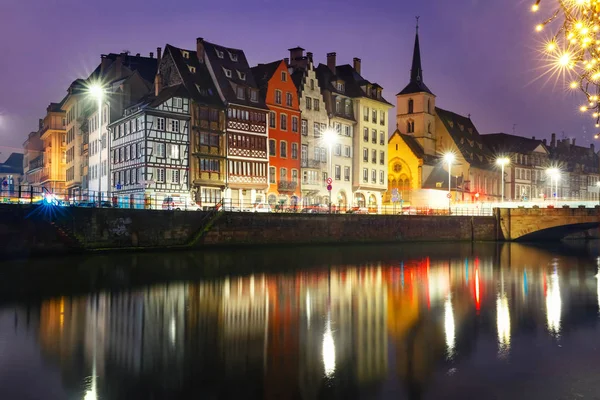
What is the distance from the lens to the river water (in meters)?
14.5

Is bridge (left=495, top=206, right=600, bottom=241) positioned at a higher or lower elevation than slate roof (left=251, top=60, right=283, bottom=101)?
lower

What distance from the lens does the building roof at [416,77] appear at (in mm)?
116250

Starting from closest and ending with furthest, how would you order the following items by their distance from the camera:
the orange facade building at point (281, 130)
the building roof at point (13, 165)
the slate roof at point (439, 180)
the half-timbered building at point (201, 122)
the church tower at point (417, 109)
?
the half-timbered building at point (201, 122) → the orange facade building at point (281, 130) → the slate roof at point (439, 180) → the church tower at point (417, 109) → the building roof at point (13, 165)

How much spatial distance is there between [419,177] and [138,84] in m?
51.5

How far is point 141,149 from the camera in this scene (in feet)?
210

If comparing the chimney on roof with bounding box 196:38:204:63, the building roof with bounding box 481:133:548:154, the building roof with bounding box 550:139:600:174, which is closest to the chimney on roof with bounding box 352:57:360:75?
the chimney on roof with bounding box 196:38:204:63

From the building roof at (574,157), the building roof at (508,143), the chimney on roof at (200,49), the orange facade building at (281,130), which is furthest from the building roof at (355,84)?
the building roof at (574,157)

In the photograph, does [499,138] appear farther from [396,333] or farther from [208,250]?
[396,333]

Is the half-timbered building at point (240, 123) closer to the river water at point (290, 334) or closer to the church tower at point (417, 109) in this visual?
the river water at point (290, 334)

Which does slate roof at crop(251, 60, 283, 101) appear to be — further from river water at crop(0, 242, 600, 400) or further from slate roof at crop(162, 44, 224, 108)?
river water at crop(0, 242, 600, 400)

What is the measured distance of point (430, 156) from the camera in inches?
4466

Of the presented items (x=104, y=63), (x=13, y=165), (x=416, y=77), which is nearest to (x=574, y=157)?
(x=416, y=77)

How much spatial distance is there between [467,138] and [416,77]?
18827 millimetres

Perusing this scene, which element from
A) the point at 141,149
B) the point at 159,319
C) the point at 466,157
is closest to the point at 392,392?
the point at 159,319
